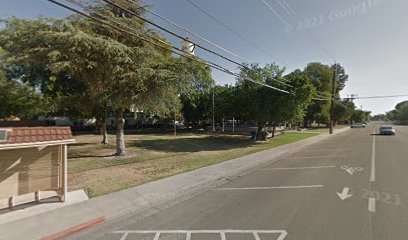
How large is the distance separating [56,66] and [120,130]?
5.23m

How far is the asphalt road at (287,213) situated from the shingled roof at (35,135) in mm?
2713

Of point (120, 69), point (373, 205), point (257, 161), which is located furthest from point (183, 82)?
point (373, 205)

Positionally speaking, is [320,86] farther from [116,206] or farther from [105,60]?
[116,206]

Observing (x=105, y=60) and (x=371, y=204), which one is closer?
(x=371, y=204)

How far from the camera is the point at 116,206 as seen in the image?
636 centimetres

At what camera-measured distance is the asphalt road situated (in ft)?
15.5

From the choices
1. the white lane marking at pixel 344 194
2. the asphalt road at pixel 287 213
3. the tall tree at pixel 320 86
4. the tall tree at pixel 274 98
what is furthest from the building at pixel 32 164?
the tall tree at pixel 320 86

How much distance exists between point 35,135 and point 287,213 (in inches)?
255

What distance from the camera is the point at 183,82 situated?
1340 cm

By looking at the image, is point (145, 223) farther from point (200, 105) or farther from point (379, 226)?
point (200, 105)

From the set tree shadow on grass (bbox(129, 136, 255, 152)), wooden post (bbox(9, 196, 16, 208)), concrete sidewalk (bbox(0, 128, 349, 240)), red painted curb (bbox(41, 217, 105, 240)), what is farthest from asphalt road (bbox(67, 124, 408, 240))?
tree shadow on grass (bbox(129, 136, 255, 152))

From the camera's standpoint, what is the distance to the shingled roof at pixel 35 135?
5.69 m

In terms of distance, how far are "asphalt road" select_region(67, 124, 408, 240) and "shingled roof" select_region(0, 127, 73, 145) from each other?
8.90 ft

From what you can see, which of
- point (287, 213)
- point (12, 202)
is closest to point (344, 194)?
point (287, 213)
